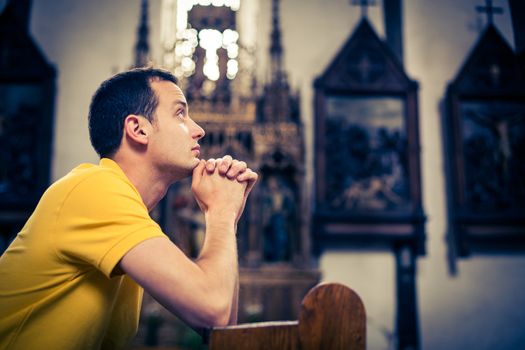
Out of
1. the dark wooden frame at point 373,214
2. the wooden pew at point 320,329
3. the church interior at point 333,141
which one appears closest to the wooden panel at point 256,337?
the wooden pew at point 320,329

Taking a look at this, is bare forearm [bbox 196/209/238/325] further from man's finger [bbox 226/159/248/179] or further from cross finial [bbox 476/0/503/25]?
cross finial [bbox 476/0/503/25]

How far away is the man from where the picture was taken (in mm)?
859

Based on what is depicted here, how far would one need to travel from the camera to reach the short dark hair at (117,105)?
121 cm

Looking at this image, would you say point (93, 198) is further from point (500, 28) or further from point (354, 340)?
point (500, 28)

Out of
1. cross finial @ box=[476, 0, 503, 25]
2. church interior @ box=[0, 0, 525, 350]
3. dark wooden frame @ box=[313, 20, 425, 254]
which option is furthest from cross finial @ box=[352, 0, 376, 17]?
cross finial @ box=[476, 0, 503, 25]

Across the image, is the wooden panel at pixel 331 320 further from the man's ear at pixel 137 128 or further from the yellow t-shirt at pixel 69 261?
the man's ear at pixel 137 128

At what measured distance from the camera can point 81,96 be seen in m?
4.47

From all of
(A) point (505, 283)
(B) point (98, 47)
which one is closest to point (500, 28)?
(A) point (505, 283)

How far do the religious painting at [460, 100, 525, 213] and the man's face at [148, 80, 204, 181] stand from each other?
3.72 metres

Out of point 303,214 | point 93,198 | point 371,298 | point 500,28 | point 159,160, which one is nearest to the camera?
point 93,198

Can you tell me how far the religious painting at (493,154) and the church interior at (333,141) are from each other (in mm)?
17

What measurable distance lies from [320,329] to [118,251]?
0.42 m

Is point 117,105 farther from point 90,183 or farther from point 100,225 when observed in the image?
point 100,225

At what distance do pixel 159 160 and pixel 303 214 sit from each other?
284 centimetres
